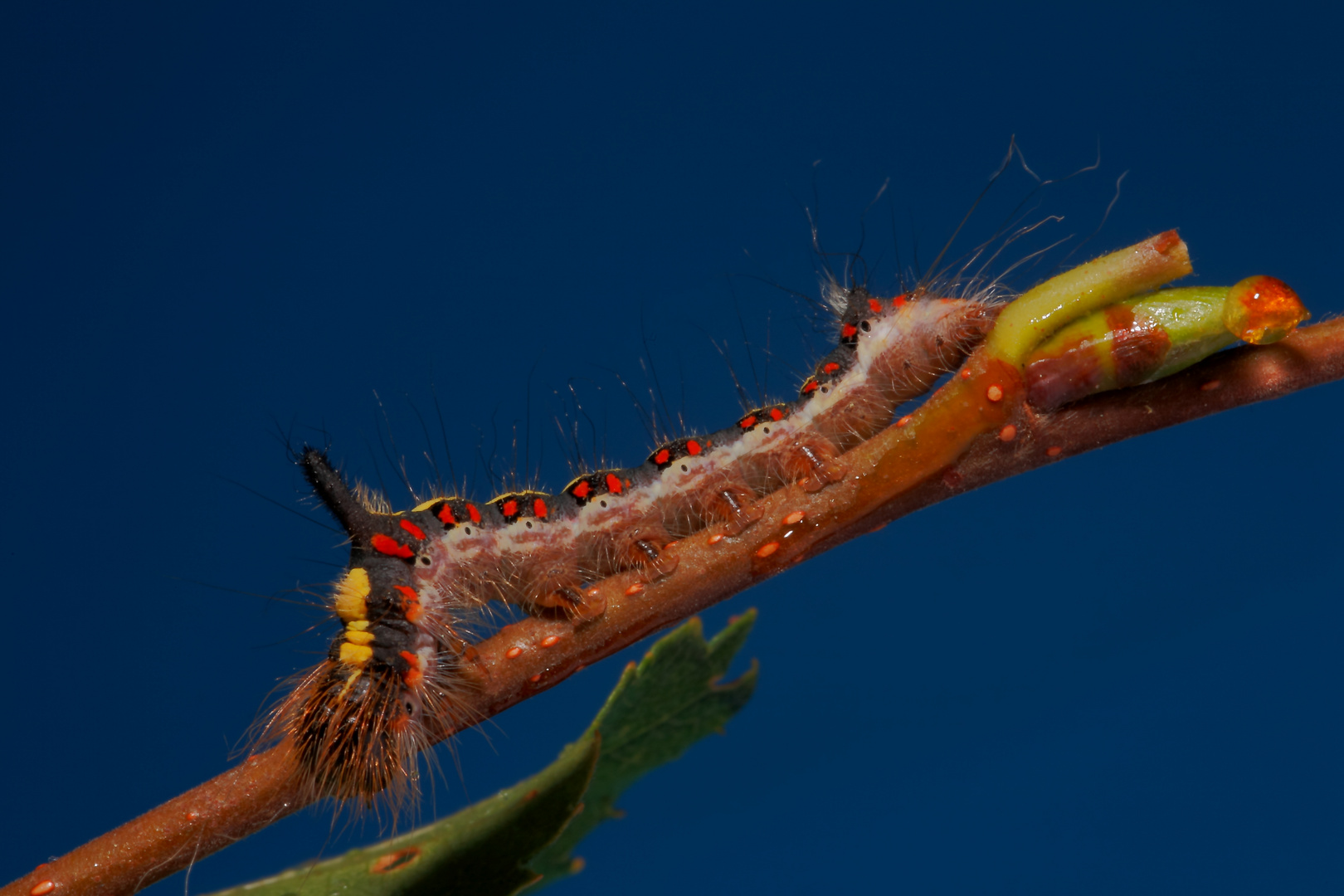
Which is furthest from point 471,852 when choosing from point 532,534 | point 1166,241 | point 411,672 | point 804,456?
point 1166,241

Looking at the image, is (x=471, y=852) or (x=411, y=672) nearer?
(x=471, y=852)

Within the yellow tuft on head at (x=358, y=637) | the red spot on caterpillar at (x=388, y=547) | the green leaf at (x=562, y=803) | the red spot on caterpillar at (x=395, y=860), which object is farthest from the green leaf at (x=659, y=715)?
the red spot on caterpillar at (x=388, y=547)

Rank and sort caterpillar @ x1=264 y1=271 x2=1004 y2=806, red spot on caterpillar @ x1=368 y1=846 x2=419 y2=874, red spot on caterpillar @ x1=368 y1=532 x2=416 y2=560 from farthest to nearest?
red spot on caterpillar @ x1=368 y1=532 x2=416 y2=560 → caterpillar @ x1=264 y1=271 x2=1004 y2=806 → red spot on caterpillar @ x1=368 y1=846 x2=419 y2=874

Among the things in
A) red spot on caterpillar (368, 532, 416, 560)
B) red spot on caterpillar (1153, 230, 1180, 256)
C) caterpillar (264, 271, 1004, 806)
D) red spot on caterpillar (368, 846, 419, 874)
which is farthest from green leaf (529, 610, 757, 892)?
red spot on caterpillar (1153, 230, 1180, 256)

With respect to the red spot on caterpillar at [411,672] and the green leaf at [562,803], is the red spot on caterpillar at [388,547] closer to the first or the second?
the red spot on caterpillar at [411,672]

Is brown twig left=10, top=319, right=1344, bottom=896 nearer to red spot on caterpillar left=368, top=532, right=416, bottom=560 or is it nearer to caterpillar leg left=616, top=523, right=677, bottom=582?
caterpillar leg left=616, top=523, right=677, bottom=582

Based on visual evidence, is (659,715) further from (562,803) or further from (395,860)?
(395,860)

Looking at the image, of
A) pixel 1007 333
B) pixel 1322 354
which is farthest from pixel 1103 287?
pixel 1322 354
